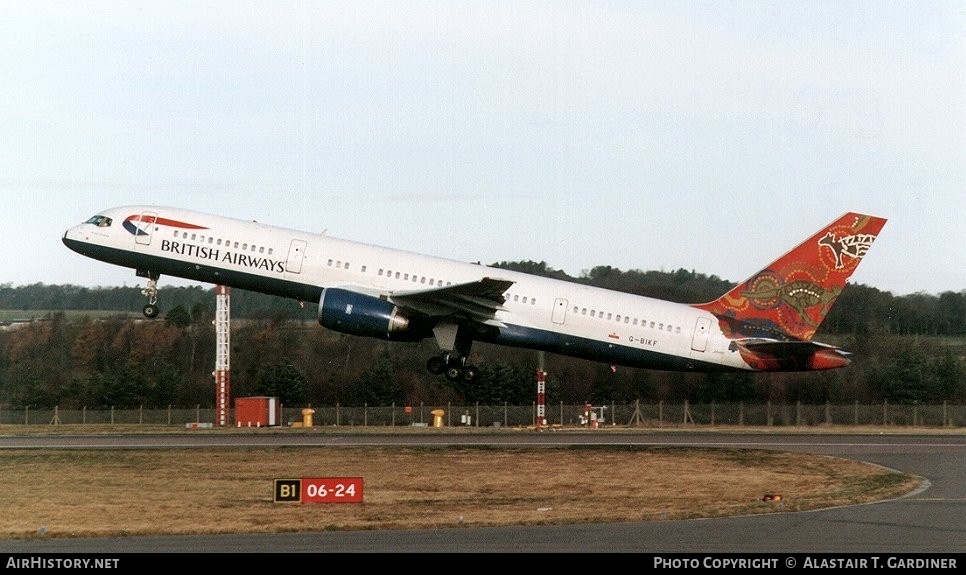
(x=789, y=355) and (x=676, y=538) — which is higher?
(x=789, y=355)

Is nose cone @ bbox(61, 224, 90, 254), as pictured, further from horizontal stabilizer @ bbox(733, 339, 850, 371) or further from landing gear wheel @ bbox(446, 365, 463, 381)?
horizontal stabilizer @ bbox(733, 339, 850, 371)

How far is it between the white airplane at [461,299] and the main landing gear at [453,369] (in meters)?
0.05

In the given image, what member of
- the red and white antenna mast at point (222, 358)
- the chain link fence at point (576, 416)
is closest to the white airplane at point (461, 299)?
the chain link fence at point (576, 416)

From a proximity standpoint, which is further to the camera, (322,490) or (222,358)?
(222,358)

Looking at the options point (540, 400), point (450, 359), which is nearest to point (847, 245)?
point (450, 359)

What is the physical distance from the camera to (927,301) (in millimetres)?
91250

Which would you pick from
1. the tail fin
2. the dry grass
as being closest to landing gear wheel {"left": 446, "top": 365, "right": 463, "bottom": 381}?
the dry grass

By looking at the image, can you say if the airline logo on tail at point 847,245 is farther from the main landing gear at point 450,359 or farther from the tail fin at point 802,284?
the main landing gear at point 450,359

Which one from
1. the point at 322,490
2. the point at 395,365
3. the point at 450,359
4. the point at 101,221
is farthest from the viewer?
the point at 395,365

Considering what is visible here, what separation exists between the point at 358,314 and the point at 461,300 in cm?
378

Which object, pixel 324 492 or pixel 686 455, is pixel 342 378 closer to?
pixel 686 455

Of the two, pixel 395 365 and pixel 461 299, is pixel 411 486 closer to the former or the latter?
pixel 461 299

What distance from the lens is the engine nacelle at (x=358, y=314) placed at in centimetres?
4069

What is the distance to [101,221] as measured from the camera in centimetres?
4397
